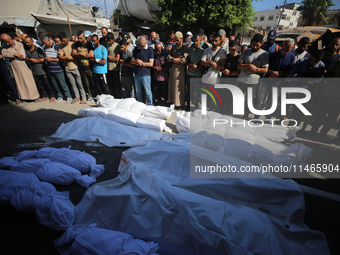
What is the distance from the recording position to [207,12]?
11.4m

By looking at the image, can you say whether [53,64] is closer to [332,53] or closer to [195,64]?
[195,64]

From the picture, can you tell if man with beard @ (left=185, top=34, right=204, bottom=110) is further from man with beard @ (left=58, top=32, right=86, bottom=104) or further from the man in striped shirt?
the man in striped shirt

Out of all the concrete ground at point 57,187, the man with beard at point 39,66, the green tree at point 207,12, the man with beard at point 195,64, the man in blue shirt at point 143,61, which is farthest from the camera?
the green tree at point 207,12

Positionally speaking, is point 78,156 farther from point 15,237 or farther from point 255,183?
point 255,183

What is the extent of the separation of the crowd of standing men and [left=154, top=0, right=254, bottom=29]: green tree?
781 centimetres

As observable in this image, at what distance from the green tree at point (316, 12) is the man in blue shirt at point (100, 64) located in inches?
1554

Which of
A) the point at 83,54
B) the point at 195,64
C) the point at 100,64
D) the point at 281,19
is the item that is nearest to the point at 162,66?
the point at 195,64

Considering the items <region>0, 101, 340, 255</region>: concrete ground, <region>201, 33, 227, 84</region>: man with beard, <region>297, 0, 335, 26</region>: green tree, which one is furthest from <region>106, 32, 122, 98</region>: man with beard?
<region>297, 0, 335, 26</region>: green tree

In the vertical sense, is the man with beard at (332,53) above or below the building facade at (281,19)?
below

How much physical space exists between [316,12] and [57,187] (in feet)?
143

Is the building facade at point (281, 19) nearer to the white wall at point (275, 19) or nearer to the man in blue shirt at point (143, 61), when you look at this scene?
the white wall at point (275, 19)

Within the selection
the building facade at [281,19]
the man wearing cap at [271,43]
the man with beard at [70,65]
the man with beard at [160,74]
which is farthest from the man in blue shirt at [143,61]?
the building facade at [281,19]

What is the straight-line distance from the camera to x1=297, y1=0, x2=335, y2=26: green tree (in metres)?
29.3

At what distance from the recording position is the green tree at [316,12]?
29303mm
